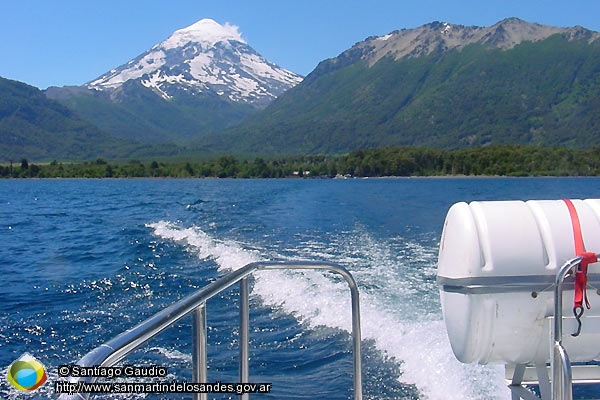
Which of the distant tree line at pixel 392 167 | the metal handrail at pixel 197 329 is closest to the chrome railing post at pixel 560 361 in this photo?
the metal handrail at pixel 197 329

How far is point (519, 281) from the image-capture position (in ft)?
11.0

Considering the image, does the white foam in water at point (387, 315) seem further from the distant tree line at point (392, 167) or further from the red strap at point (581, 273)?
the distant tree line at point (392, 167)

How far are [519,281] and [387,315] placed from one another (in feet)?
22.1

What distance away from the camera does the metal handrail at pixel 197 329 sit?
1989 mm

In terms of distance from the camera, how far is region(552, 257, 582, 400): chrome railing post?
282 centimetres

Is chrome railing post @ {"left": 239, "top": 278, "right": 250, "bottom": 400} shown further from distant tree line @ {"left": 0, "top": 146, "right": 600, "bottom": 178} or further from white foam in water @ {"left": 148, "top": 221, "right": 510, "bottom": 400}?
distant tree line @ {"left": 0, "top": 146, "right": 600, "bottom": 178}

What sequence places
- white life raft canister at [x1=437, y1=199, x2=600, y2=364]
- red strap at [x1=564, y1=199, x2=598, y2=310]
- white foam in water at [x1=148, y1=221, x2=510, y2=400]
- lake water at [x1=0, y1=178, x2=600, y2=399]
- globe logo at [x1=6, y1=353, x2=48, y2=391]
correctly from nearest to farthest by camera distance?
globe logo at [x1=6, y1=353, x2=48, y2=391] < red strap at [x1=564, y1=199, x2=598, y2=310] < white life raft canister at [x1=437, y1=199, x2=600, y2=364] < white foam in water at [x1=148, y1=221, x2=510, y2=400] < lake water at [x1=0, y1=178, x2=600, y2=399]

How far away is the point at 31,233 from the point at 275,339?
20.6 meters

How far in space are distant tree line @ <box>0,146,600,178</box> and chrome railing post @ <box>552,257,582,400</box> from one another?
10507cm

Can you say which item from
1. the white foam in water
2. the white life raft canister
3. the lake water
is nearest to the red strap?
the white life raft canister

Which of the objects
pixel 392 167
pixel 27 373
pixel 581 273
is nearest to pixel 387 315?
pixel 581 273

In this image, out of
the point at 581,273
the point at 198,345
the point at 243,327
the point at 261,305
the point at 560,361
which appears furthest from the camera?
the point at 261,305

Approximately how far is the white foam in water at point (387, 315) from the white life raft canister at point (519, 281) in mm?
3535

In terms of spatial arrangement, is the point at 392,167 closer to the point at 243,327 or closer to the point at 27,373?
the point at 243,327
